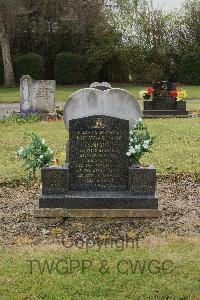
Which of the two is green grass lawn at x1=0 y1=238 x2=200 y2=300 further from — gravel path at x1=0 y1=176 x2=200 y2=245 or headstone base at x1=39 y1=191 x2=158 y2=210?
headstone base at x1=39 y1=191 x2=158 y2=210

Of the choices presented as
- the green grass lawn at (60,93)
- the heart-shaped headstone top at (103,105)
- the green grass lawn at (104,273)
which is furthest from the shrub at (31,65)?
the green grass lawn at (104,273)

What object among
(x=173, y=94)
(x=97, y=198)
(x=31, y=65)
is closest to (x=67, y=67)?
(x=31, y=65)

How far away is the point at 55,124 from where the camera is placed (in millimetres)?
18094

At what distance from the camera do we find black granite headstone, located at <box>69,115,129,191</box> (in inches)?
319

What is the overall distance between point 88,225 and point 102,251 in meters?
1.15

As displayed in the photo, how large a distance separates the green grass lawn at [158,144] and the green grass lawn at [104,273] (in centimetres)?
370

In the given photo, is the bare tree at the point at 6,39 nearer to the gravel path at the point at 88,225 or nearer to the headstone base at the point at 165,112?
the headstone base at the point at 165,112

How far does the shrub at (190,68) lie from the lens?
36625mm

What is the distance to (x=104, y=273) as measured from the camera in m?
5.75

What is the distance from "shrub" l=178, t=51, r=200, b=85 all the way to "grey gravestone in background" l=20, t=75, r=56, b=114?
59.6ft

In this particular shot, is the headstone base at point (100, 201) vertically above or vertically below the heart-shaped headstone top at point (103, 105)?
below

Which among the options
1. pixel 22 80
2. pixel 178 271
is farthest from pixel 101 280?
pixel 22 80

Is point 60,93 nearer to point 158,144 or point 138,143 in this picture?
point 158,144

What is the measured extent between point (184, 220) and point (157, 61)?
31.2 meters
